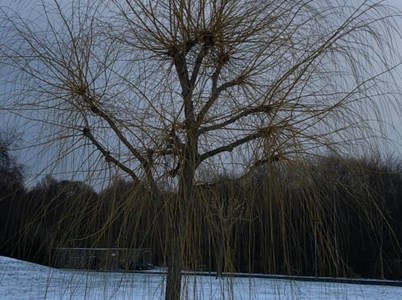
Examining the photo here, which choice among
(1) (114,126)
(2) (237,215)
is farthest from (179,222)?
(1) (114,126)

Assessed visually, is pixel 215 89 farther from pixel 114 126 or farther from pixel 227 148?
pixel 114 126

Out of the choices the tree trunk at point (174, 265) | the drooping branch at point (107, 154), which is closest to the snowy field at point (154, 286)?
the tree trunk at point (174, 265)

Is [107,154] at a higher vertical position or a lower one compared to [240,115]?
lower

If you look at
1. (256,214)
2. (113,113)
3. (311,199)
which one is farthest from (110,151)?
(311,199)

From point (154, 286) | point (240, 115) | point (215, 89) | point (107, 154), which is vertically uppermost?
point (215, 89)

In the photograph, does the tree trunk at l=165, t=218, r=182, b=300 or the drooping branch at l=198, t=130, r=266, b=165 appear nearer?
the tree trunk at l=165, t=218, r=182, b=300

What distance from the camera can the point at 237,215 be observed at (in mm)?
2547

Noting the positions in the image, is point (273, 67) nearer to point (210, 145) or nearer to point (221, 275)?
point (210, 145)

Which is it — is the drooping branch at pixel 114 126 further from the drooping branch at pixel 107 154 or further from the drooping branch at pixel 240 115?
the drooping branch at pixel 240 115

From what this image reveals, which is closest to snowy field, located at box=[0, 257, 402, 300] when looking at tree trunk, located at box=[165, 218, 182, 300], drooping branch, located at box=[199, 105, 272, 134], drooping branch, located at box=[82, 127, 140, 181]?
tree trunk, located at box=[165, 218, 182, 300]

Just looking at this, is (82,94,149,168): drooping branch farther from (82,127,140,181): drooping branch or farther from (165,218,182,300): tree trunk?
(165,218,182,300): tree trunk

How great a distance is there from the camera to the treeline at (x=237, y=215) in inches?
93.1

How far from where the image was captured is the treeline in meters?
2.37

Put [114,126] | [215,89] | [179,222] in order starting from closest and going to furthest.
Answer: [179,222] < [114,126] < [215,89]
